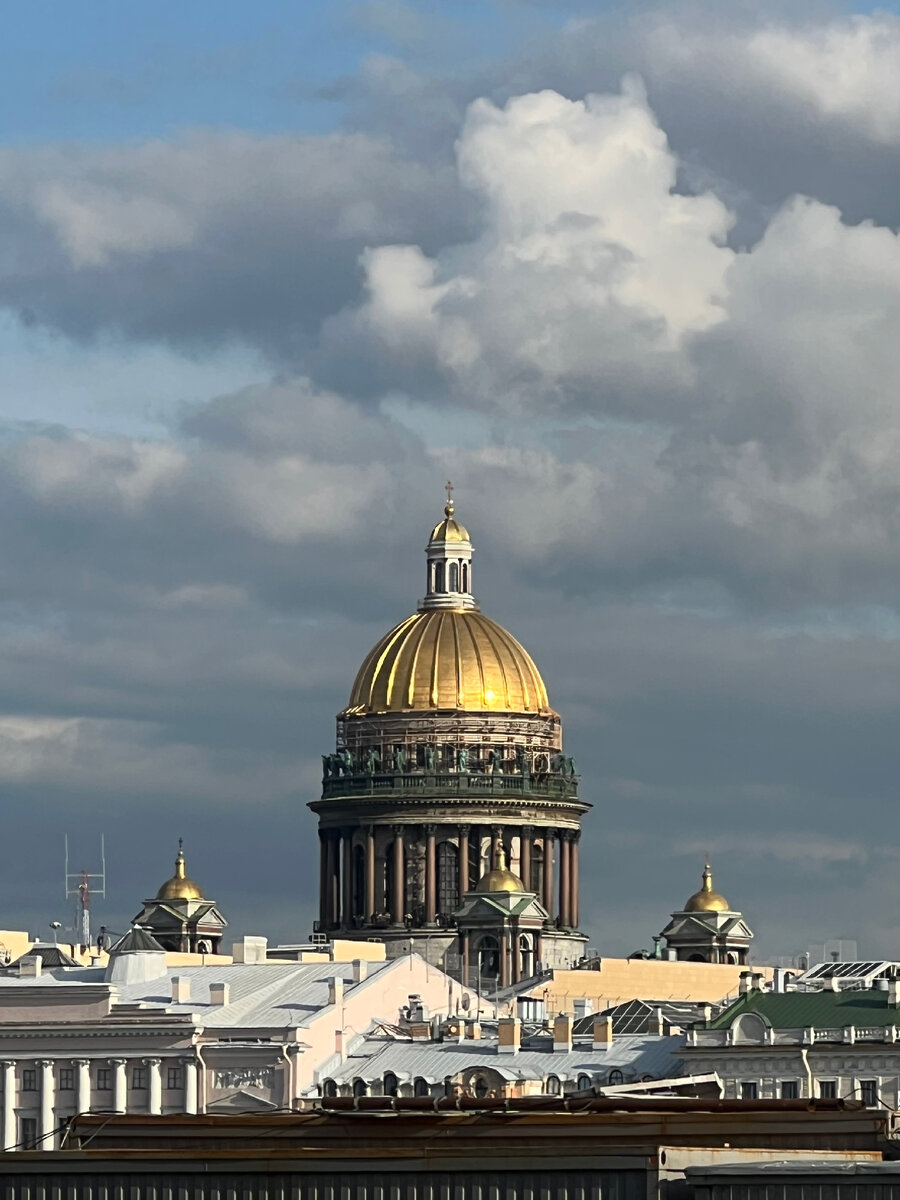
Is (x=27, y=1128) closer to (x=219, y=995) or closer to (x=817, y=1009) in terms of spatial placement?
(x=219, y=995)

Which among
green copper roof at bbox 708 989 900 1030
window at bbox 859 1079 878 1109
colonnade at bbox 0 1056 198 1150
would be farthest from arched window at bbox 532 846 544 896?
window at bbox 859 1079 878 1109

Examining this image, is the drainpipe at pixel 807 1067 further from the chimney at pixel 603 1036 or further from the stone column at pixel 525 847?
the stone column at pixel 525 847

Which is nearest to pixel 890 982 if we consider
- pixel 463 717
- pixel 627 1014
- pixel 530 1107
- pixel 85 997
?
pixel 627 1014

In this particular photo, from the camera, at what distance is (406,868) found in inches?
6722

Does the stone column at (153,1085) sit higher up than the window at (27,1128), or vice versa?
the stone column at (153,1085)

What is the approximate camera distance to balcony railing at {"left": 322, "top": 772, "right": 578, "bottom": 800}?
170625 millimetres

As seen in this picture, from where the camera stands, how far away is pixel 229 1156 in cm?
4809

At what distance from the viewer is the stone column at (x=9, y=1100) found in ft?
410

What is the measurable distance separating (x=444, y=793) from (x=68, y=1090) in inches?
1811

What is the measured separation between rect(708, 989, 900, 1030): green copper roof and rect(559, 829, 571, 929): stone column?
5263 cm

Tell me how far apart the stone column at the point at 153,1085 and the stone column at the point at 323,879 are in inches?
1897

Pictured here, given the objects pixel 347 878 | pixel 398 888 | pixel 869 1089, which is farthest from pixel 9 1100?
pixel 347 878

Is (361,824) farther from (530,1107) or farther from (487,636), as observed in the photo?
(530,1107)

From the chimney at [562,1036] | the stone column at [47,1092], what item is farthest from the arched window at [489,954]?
the chimney at [562,1036]
